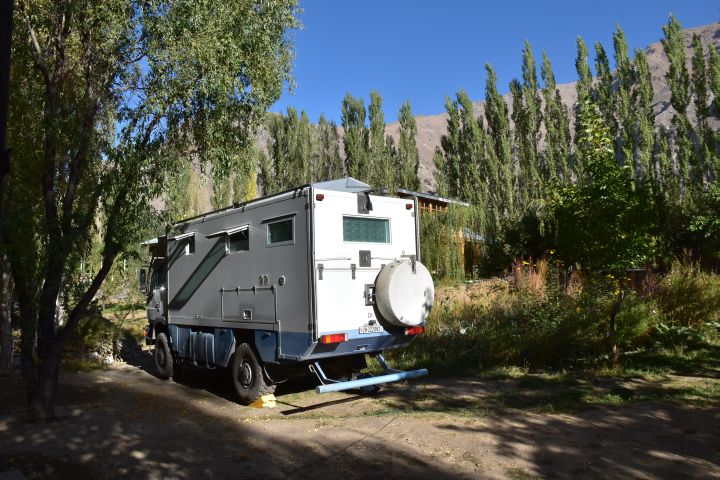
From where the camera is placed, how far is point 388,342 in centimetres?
923

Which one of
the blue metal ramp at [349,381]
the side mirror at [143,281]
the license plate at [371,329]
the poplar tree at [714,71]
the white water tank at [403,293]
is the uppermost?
the poplar tree at [714,71]

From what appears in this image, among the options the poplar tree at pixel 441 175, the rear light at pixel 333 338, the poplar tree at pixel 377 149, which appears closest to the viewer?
the rear light at pixel 333 338

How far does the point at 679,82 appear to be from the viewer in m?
30.2

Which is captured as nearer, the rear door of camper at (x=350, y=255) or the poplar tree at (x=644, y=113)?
the rear door of camper at (x=350, y=255)

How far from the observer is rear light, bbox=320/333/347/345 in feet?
26.9

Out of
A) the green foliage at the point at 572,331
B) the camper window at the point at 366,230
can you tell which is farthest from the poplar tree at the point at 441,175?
the camper window at the point at 366,230

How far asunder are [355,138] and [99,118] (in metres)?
35.4

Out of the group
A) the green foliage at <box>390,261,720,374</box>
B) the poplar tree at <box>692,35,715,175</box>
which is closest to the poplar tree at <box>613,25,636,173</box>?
the poplar tree at <box>692,35,715,175</box>

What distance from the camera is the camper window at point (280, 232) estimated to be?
872cm

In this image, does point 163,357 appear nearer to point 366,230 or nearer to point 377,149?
point 366,230

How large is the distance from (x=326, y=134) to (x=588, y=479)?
47600 mm

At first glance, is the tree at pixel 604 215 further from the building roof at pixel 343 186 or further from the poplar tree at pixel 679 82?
the poplar tree at pixel 679 82

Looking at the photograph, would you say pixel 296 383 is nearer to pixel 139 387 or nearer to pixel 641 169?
pixel 139 387

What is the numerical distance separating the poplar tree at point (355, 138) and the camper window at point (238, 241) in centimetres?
3186
